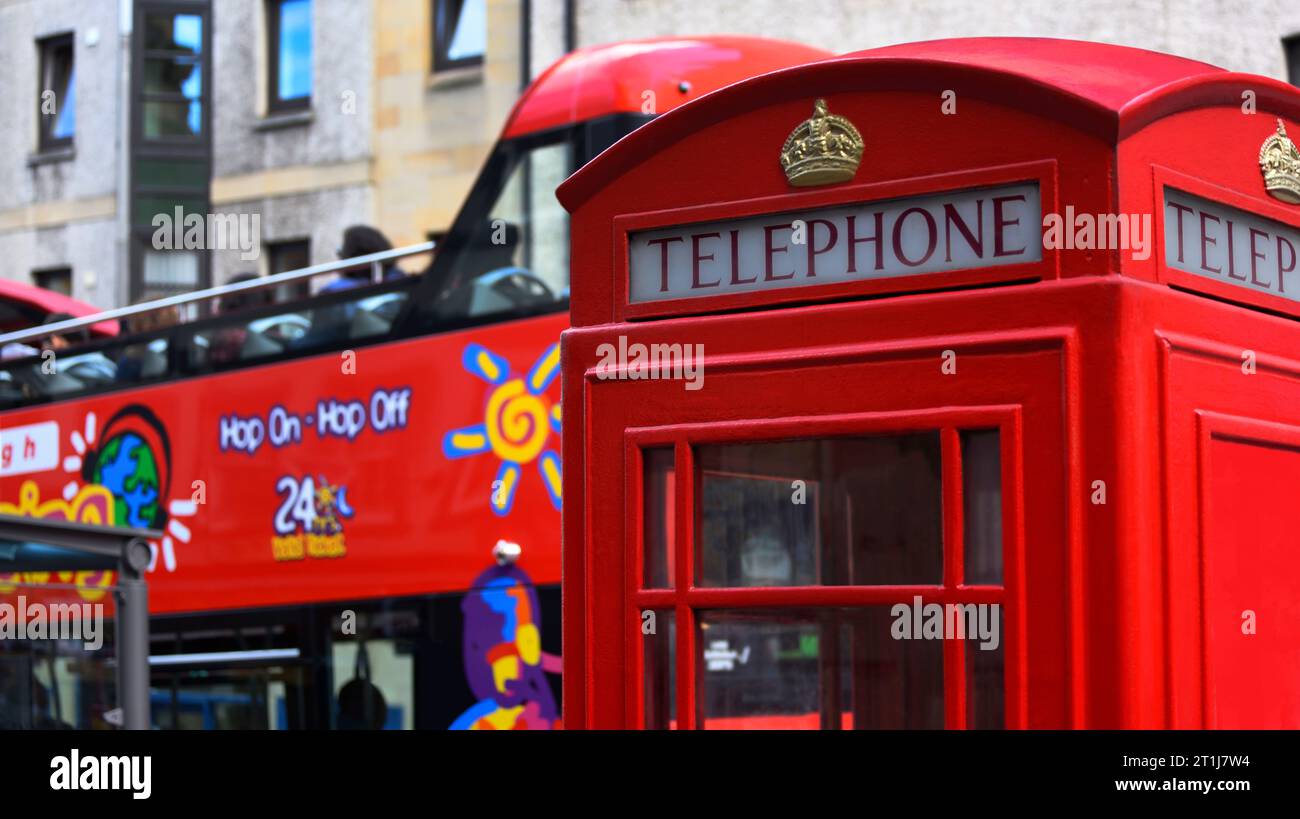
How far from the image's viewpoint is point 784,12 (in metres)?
18.5

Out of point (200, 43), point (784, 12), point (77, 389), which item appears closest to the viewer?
point (77, 389)

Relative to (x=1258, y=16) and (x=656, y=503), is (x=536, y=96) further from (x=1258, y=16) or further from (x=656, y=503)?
(x=1258, y=16)

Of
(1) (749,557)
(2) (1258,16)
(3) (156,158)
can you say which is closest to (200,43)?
(3) (156,158)

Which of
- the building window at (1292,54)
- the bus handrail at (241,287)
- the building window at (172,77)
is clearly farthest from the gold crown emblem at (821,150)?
the building window at (172,77)

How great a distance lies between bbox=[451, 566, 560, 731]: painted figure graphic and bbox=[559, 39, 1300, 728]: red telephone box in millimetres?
4199

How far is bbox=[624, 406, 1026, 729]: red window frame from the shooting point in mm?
3490

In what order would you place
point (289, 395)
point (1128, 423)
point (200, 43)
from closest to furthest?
point (1128, 423)
point (289, 395)
point (200, 43)

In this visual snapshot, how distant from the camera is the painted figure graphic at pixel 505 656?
8.33 metres

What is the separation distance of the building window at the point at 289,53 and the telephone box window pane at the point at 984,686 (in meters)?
20.7

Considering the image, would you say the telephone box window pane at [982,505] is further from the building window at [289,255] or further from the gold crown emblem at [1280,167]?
the building window at [289,255]

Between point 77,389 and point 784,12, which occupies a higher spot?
point 784,12

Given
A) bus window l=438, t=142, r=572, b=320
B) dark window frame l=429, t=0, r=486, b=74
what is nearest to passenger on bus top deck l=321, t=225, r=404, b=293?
bus window l=438, t=142, r=572, b=320

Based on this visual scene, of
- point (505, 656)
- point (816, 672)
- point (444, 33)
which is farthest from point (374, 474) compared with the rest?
point (444, 33)
